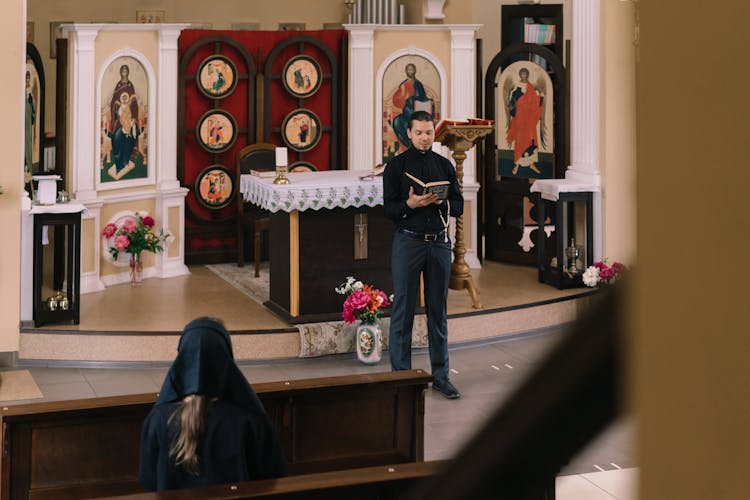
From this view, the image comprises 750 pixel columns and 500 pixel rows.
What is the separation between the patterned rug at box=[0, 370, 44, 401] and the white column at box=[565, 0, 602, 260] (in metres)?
5.42

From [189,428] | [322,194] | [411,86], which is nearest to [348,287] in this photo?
[322,194]

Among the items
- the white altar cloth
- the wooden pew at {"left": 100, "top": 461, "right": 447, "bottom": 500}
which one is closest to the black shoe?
the white altar cloth

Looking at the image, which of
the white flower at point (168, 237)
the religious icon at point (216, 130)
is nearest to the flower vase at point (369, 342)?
the white flower at point (168, 237)

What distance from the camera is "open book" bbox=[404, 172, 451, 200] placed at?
7695 millimetres

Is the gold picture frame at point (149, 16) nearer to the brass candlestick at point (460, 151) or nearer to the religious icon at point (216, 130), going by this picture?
the religious icon at point (216, 130)

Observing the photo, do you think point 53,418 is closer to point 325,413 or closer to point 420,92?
point 325,413

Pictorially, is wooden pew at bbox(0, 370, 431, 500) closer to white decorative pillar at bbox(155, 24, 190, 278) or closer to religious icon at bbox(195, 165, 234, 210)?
white decorative pillar at bbox(155, 24, 190, 278)

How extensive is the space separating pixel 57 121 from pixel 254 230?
2271 mm

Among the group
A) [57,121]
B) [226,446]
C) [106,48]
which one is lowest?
[226,446]

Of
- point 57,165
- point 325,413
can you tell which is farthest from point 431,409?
point 57,165

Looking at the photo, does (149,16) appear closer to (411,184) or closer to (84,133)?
(84,133)

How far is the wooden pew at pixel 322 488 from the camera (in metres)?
3.79

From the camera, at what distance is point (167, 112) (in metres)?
12.0

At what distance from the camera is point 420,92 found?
12.5 meters
